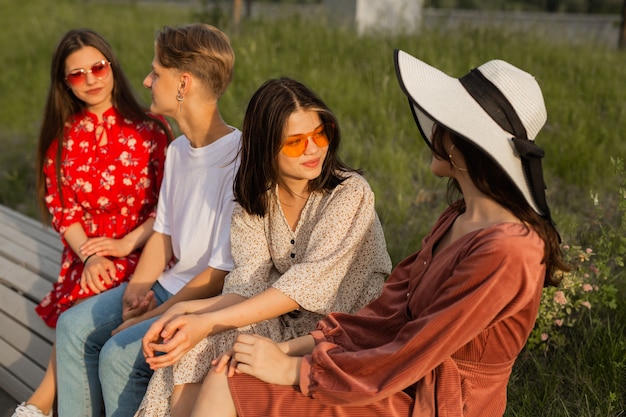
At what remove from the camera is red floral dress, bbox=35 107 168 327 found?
3666 millimetres

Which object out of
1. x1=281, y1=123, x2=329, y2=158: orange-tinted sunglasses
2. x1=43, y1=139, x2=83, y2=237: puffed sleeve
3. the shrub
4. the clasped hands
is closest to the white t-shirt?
the clasped hands

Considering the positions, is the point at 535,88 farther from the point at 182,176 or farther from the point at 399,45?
the point at 399,45

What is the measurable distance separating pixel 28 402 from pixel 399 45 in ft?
16.7

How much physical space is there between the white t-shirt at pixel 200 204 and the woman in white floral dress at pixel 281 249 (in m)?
0.29

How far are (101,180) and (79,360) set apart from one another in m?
0.92

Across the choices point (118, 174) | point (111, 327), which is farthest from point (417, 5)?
point (111, 327)

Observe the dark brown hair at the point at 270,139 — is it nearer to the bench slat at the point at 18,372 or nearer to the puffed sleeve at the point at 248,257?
the puffed sleeve at the point at 248,257

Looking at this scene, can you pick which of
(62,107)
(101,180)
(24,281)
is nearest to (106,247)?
(101,180)

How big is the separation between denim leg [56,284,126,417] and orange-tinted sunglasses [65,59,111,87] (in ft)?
3.50

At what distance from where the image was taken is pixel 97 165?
12.1 feet

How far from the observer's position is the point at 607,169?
15.9ft

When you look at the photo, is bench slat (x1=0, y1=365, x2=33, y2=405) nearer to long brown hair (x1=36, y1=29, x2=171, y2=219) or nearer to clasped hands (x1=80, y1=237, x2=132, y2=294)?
clasped hands (x1=80, y1=237, x2=132, y2=294)

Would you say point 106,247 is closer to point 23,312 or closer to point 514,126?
point 23,312

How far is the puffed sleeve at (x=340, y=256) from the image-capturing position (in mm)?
2592
